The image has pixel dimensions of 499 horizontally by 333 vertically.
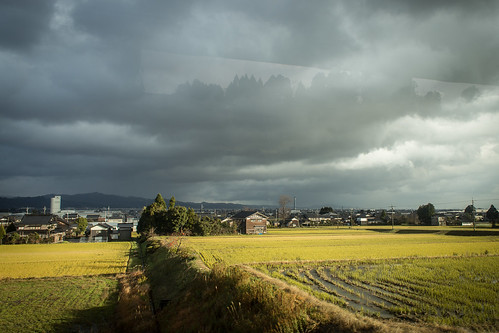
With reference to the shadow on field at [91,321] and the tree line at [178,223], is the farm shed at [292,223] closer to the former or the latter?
the tree line at [178,223]

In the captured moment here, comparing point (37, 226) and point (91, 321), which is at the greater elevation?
point (37, 226)

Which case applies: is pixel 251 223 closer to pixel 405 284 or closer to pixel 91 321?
pixel 405 284

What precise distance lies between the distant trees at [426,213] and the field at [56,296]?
80702 mm

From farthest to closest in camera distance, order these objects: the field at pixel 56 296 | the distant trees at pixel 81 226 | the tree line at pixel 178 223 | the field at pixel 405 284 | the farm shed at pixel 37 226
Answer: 1. the distant trees at pixel 81 226
2. the farm shed at pixel 37 226
3. the tree line at pixel 178 223
4. the field at pixel 56 296
5. the field at pixel 405 284

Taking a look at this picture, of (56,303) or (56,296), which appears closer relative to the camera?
(56,303)

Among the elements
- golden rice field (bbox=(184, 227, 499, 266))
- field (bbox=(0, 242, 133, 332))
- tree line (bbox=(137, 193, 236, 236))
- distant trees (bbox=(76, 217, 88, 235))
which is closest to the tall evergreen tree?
tree line (bbox=(137, 193, 236, 236))

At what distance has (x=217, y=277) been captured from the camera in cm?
1185

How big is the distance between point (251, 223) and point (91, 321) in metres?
53.5

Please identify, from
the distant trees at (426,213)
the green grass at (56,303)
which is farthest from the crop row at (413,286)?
the distant trees at (426,213)

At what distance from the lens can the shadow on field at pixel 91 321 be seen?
34.5 feet

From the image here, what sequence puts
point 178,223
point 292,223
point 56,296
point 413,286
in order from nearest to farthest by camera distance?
1. point 413,286
2. point 56,296
3. point 178,223
4. point 292,223

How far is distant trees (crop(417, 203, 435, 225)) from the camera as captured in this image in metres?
80.7

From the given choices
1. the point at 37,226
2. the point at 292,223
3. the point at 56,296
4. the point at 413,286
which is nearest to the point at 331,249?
the point at 413,286

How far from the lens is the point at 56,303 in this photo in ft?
43.1
